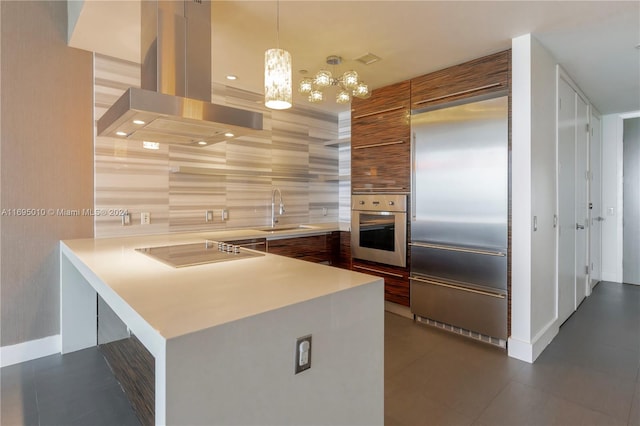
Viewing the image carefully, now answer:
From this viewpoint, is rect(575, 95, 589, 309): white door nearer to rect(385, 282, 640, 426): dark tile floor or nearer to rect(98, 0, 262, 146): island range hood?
rect(385, 282, 640, 426): dark tile floor

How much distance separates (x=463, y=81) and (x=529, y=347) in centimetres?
230

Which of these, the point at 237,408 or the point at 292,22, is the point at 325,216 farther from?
the point at 237,408

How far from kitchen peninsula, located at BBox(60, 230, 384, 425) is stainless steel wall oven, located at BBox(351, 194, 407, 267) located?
2.03m

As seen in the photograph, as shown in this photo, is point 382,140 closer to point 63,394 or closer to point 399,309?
point 399,309

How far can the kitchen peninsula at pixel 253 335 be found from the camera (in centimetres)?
89

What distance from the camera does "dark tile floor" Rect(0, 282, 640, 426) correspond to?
1941mm

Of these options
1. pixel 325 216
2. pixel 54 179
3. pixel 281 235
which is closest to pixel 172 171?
pixel 54 179

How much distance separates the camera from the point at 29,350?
2.61 meters

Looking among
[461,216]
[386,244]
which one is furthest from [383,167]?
[461,216]

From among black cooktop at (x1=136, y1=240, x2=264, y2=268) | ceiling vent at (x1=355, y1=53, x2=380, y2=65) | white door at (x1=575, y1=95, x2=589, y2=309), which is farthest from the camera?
white door at (x1=575, y1=95, x2=589, y2=309)

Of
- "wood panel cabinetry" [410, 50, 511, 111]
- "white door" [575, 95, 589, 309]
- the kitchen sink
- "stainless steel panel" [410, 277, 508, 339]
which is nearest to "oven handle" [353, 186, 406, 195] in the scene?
the kitchen sink

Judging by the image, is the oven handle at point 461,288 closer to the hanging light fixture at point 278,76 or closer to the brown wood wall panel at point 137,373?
the hanging light fixture at point 278,76

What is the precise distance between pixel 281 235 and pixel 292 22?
75.1 inches

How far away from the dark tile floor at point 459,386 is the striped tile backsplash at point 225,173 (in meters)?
1.15
